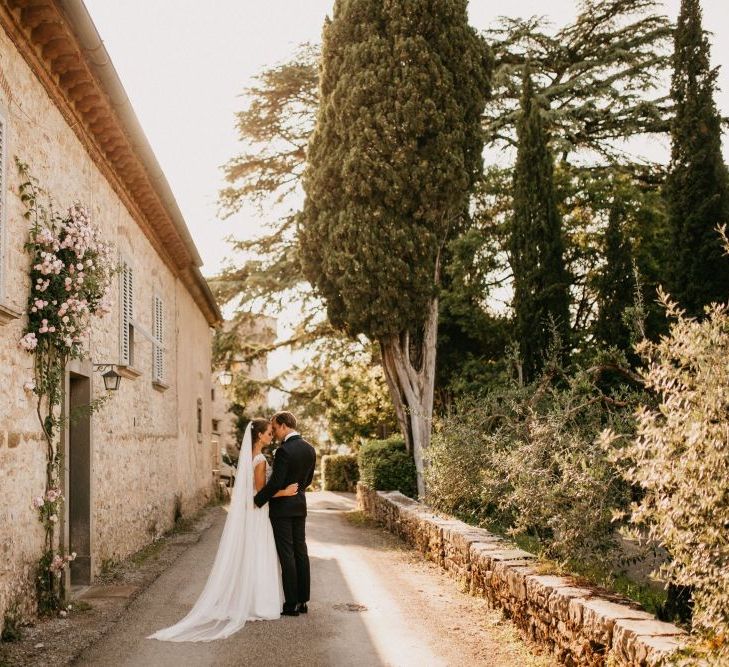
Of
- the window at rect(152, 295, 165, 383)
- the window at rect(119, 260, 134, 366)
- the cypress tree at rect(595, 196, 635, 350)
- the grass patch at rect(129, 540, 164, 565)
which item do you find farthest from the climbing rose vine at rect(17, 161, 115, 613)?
the cypress tree at rect(595, 196, 635, 350)

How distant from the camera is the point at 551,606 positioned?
574cm

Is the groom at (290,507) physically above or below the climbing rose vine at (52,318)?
below

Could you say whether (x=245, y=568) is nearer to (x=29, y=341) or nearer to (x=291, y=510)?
(x=291, y=510)

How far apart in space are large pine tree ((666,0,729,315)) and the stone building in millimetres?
9351

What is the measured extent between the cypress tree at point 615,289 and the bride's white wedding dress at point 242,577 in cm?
1043

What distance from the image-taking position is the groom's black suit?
753 centimetres

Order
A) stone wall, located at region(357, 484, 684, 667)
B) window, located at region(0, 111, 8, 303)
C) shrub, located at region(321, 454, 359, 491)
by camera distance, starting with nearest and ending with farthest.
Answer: stone wall, located at region(357, 484, 684, 667) → window, located at region(0, 111, 8, 303) → shrub, located at region(321, 454, 359, 491)

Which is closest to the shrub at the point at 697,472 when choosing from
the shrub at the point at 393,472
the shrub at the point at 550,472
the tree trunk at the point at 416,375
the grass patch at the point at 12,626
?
the shrub at the point at 550,472

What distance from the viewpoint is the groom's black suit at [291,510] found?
24.7 feet

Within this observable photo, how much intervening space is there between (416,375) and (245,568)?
10.2 meters

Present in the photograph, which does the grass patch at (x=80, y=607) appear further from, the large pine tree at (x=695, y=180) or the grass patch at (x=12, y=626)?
the large pine tree at (x=695, y=180)

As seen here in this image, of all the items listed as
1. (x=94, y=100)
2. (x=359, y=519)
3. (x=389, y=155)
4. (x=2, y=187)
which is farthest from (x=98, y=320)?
(x=359, y=519)

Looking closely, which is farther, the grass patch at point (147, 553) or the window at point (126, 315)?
the window at point (126, 315)

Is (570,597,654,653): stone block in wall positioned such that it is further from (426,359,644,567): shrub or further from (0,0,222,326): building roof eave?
(0,0,222,326): building roof eave
